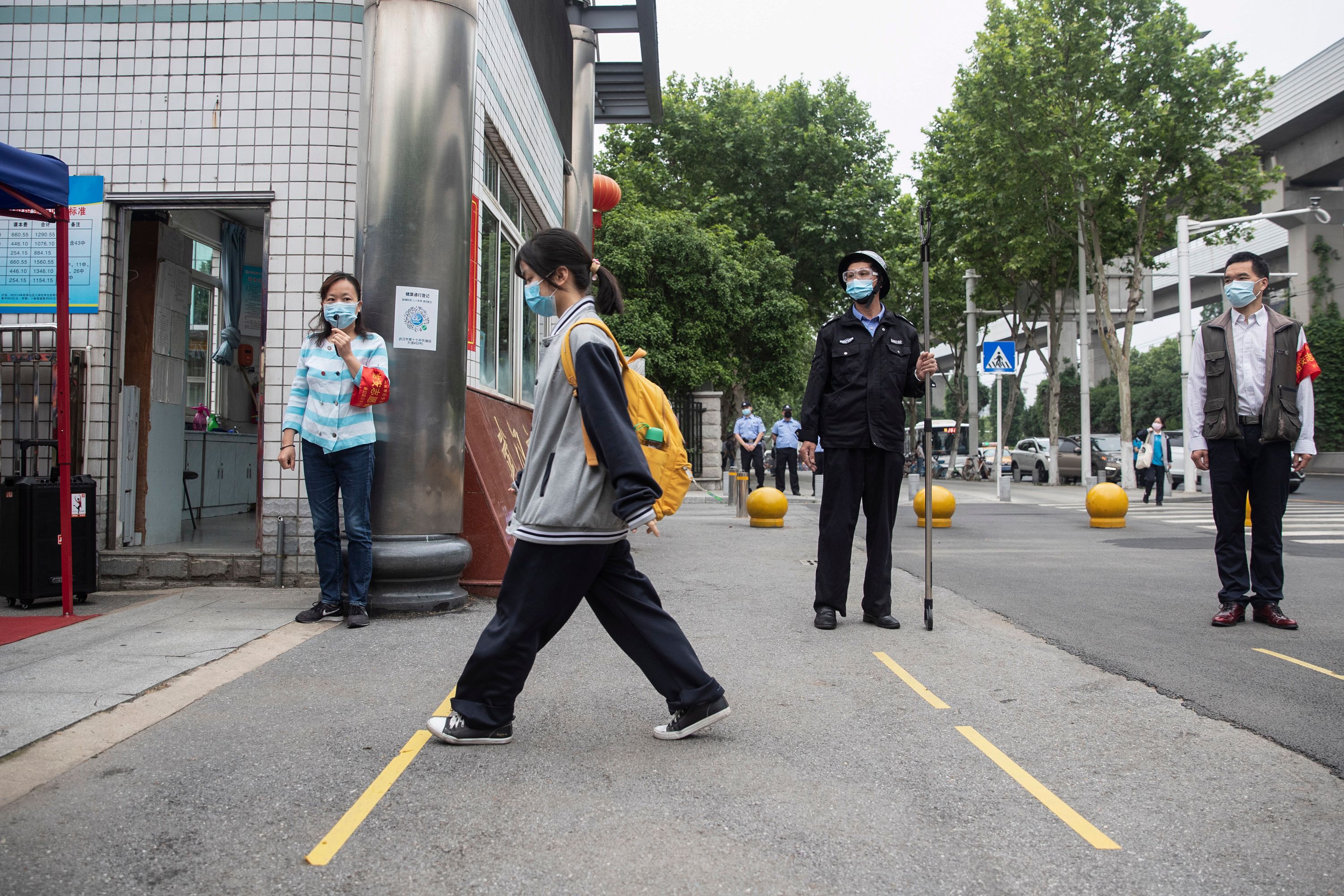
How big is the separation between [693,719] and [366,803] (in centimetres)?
117

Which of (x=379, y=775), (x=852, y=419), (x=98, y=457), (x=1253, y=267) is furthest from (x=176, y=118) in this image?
(x=1253, y=267)

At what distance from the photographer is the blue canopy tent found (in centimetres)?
572

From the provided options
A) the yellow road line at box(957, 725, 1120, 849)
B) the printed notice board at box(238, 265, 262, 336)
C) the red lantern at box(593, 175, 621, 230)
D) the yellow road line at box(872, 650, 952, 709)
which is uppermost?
the red lantern at box(593, 175, 621, 230)

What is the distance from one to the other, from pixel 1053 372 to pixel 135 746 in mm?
33312

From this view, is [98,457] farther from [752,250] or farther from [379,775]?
[752,250]

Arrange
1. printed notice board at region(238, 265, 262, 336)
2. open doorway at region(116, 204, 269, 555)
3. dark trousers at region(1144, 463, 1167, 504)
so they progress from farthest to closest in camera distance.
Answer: dark trousers at region(1144, 463, 1167, 504) < printed notice board at region(238, 265, 262, 336) < open doorway at region(116, 204, 269, 555)

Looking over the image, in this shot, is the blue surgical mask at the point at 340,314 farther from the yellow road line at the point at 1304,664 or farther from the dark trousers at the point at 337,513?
the yellow road line at the point at 1304,664

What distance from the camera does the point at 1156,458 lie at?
2030 centimetres

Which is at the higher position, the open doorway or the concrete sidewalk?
the open doorway

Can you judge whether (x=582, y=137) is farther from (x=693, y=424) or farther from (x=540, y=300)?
(x=693, y=424)

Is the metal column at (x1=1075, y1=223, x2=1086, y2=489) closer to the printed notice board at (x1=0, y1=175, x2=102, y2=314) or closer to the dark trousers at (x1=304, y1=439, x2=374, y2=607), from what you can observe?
the dark trousers at (x1=304, y1=439, x2=374, y2=607)

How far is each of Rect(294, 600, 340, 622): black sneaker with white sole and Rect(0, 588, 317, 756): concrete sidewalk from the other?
4.2 inches

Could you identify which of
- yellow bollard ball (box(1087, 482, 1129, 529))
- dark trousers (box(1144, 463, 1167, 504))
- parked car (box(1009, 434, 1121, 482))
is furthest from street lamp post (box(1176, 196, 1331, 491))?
yellow bollard ball (box(1087, 482, 1129, 529))

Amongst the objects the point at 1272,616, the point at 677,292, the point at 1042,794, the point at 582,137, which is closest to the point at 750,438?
the point at 677,292
